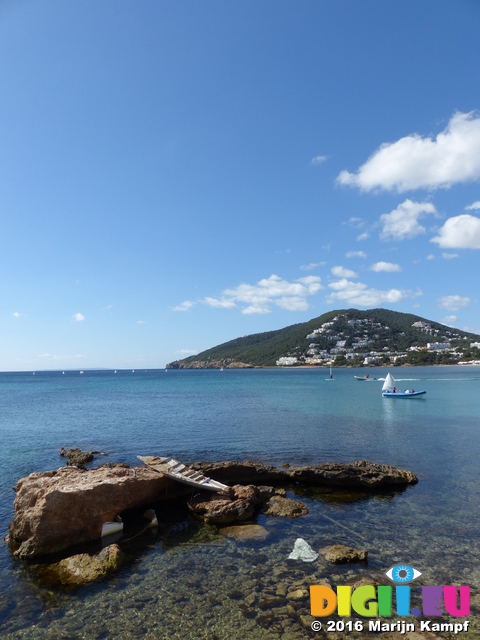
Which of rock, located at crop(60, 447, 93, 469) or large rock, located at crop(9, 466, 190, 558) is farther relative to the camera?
rock, located at crop(60, 447, 93, 469)

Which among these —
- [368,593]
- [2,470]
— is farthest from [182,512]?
[2,470]

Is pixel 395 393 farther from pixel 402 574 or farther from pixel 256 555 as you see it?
pixel 256 555

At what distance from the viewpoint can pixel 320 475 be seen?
59.3ft

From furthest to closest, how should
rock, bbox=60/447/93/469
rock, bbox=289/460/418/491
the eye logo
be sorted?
rock, bbox=60/447/93/469 → rock, bbox=289/460/418/491 → the eye logo

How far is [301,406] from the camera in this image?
50.1 metres

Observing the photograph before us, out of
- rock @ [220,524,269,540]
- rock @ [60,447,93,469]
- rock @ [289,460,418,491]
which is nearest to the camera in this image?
rock @ [220,524,269,540]

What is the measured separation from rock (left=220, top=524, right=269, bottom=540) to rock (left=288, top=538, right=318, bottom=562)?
124 centimetres

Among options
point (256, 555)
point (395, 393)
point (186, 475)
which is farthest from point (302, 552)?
point (395, 393)

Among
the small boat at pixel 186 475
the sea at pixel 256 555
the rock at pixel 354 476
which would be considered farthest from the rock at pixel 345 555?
the rock at pixel 354 476

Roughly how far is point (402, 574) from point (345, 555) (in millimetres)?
1567

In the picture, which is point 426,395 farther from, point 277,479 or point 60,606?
point 60,606

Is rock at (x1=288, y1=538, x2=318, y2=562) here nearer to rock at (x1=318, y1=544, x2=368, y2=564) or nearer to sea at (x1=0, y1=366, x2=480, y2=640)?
sea at (x1=0, y1=366, x2=480, y2=640)

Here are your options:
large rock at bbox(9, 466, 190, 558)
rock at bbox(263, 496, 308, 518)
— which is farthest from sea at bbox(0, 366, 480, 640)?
large rock at bbox(9, 466, 190, 558)

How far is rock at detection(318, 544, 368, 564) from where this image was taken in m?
10.8
